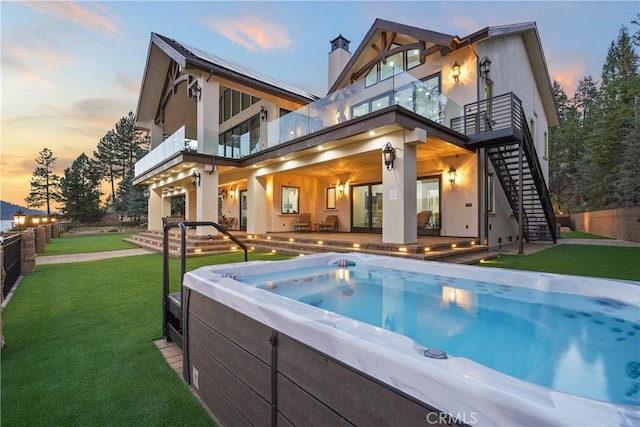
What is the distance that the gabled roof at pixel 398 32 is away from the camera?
377 inches

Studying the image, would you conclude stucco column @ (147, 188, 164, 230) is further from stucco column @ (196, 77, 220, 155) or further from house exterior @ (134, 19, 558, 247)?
stucco column @ (196, 77, 220, 155)

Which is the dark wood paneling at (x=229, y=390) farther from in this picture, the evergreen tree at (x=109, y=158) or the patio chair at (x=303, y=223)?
the evergreen tree at (x=109, y=158)

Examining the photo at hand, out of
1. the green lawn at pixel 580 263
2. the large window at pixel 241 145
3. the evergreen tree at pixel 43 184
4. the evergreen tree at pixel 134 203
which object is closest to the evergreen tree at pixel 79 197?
the evergreen tree at pixel 134 203

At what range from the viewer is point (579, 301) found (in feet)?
11.2

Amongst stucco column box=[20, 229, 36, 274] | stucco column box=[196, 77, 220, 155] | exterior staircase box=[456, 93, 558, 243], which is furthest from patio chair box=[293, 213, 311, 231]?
stucco column box=[20, 229, 36, 274]

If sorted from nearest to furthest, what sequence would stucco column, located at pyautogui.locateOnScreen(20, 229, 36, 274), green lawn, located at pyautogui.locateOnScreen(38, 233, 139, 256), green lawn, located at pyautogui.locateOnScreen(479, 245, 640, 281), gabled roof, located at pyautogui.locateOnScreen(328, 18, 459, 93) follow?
1. green lawn, located at pyautogui.locateOnScreen(479, 245, 640, 281)
2. stucco column, located at pyautogui.locateOnScreen(20, 229, 36, 274)
3. gabled roof, located at pyautogui.locateOnScreen(328, 18, 459, 93)
4. green lawn, located at pyautogui.locateOnScreen(38, 233, 139, 256)

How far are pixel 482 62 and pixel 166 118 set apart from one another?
1619 cm

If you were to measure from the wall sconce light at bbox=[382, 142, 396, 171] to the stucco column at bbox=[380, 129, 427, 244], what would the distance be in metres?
0.08

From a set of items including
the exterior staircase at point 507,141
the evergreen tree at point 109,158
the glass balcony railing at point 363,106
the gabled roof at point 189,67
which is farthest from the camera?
the evergreen tree at point 109,158

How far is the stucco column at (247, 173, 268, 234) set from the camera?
1212 cm

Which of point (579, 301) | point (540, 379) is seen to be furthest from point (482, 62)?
point (540, 379)

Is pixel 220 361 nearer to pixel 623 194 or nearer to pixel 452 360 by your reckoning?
pixel 452 360

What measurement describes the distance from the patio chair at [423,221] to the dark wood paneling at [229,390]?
9.20 meters

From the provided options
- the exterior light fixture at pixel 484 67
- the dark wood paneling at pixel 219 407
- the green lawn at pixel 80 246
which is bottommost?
the green lawn at pixel 80 246
